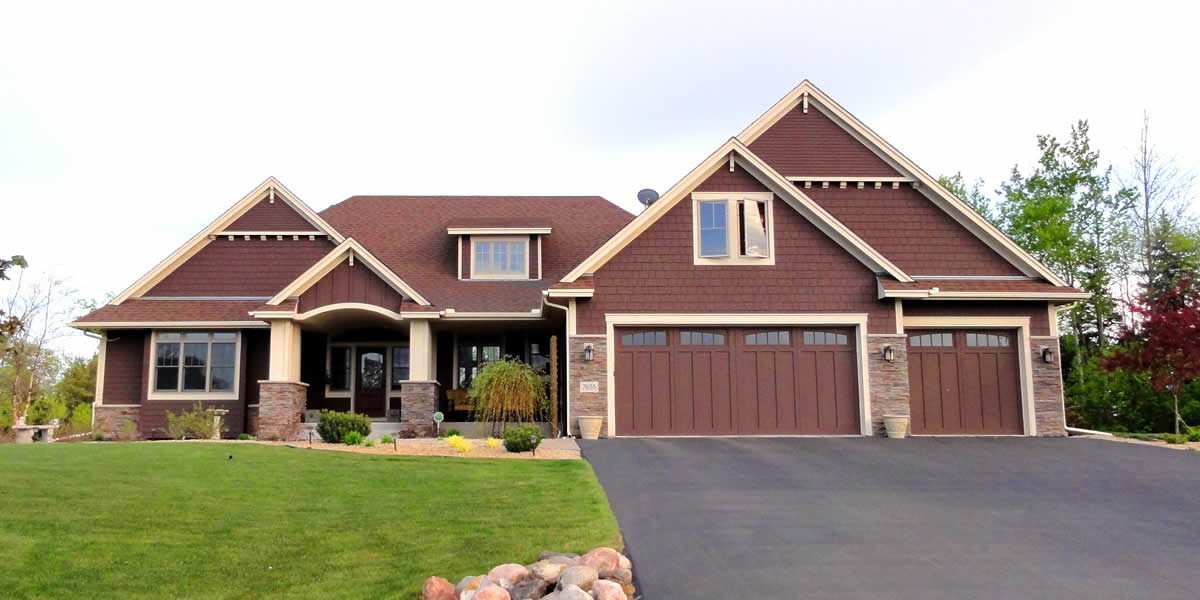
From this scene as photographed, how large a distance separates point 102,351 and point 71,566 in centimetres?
1536

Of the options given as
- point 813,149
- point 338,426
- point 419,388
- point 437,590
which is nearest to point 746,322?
point 813,149

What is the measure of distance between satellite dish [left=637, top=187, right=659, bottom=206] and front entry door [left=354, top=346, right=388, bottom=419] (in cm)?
813

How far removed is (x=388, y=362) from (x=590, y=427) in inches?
284

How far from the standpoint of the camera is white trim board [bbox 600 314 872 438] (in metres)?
16.8

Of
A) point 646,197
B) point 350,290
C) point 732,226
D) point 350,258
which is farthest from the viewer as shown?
point 646,197

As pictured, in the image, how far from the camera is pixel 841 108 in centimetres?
1980

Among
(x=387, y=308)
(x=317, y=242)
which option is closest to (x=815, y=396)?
(x=387, y=308)

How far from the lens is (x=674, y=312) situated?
16.9m

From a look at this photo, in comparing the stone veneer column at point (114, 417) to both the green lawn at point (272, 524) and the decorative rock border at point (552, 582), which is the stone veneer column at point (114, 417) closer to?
the green lawn at point (272, 524)

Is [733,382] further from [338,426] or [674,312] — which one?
[338,426]

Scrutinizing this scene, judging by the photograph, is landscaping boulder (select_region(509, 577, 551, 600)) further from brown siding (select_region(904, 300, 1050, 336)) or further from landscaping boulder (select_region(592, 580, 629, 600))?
brown siding (select_region(904, 300, 1050, 336))

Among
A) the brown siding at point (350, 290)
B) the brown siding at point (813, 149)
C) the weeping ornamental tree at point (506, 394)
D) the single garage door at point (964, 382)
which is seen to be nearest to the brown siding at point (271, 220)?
the brown siding at point (350, 290)

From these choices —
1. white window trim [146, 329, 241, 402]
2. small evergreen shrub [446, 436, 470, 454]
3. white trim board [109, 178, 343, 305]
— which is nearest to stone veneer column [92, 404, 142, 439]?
white window trim [146, 329, 241, 402]

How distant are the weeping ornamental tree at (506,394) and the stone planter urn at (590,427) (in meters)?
1.59
